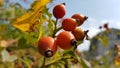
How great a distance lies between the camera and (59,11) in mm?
1677

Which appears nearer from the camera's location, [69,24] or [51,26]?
[69,24]

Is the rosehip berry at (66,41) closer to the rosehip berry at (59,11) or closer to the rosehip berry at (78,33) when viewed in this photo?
the rosehip berry at (78,33)

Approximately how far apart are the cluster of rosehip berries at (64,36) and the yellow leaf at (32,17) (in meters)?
0.13

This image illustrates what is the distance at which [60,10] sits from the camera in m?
1.67

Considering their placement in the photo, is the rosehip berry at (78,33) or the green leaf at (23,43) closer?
the rosehip berry at (78,33)

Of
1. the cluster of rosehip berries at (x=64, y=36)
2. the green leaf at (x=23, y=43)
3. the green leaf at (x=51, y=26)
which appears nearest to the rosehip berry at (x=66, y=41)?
the cluster of rosehip berries at (x=64, y=36)

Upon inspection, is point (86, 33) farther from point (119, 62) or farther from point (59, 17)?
point (119, 62)

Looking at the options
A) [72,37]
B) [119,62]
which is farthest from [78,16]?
[119,62]

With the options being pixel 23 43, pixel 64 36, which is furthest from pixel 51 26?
pixel 23 43

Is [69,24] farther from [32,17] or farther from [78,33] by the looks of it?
[32,17]

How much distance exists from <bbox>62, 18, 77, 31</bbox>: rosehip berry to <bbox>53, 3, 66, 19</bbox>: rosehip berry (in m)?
0.07

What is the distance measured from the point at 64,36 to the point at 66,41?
27 millimetres

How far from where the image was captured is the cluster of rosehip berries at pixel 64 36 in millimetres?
1425

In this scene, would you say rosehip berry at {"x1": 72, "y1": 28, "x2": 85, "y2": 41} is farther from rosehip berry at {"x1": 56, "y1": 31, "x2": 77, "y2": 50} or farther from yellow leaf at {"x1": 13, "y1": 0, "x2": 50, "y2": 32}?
yellow leaf at {"x1": 13, "y1": 0, "x2": 50, "y2": 32}
